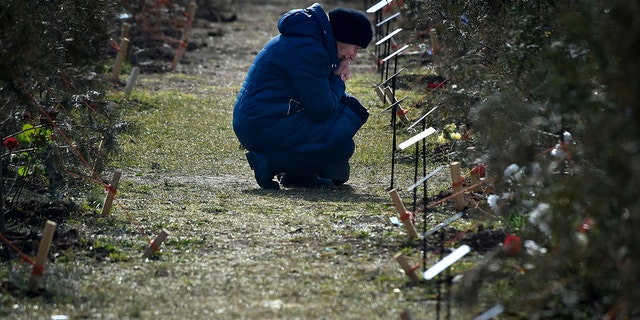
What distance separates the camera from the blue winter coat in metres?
8.52

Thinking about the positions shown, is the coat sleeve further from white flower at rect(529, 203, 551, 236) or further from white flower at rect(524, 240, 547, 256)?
white flower at rect(524, 240, 547, 256)

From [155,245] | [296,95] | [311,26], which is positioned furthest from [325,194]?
[155,245]

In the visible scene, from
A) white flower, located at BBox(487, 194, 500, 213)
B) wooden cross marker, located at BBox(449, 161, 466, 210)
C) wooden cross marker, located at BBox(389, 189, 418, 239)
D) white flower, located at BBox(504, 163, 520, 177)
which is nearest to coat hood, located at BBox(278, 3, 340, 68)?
wooden cross marker, located at BBox(449, 161, 466, 210)

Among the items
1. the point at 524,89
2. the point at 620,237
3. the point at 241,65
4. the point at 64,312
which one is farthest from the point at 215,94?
the point at 620,237

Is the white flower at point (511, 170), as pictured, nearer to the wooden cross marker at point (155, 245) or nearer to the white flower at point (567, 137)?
the white flower at point (567, 137)

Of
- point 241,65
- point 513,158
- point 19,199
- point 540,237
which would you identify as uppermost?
point 513,158

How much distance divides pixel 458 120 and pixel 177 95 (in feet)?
17.5

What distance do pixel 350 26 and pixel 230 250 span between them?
2.67m

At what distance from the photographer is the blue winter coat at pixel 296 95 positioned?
27.9ft

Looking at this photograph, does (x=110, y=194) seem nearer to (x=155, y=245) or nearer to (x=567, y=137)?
(x=155, y=245)

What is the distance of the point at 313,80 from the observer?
8.50 meters

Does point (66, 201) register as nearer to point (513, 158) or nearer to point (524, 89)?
point (524, 89)

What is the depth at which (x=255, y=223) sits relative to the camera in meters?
7.10

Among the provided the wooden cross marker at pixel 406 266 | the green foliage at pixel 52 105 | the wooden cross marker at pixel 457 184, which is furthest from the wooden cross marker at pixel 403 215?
the green foliage at pixel 52 105
